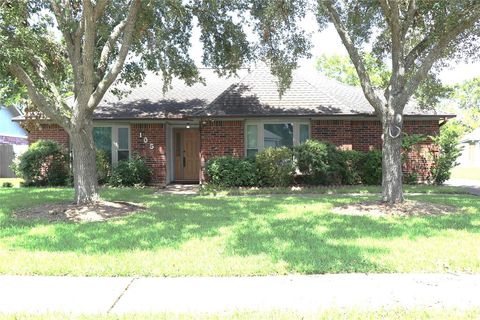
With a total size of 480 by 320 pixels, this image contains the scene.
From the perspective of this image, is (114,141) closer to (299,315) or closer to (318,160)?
(318,160)

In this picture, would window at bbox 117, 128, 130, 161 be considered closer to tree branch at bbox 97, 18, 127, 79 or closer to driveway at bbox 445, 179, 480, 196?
tree branch at bbox 97, 18, 127, 79

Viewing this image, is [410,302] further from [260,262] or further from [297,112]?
[297,112]

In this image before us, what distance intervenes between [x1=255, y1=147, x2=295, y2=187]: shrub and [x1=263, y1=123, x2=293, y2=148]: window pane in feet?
4.07

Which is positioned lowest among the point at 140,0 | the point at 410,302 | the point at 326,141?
the point at 410,302

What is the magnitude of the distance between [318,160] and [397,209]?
5268 mm

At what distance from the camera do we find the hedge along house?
1573 centimetres

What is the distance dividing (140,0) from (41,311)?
288 inches

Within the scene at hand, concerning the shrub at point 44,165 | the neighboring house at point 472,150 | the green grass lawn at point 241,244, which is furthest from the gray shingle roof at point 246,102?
the neighboring house at point 472,150

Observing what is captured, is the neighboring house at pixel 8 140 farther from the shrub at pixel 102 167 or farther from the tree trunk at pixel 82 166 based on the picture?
the tree trunk at pixel 82 166

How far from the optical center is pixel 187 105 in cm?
1739

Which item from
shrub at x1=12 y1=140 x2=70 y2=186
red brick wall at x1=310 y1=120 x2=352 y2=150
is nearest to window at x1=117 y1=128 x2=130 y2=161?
shrub at x1=12 y1=140 x2=70 y2=186

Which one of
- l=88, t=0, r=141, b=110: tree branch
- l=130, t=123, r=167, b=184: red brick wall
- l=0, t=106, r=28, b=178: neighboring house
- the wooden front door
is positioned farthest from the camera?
l=0, t=106, r=28, b=178: neighboring house

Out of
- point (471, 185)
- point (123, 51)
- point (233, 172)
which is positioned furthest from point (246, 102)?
point (471, 185)

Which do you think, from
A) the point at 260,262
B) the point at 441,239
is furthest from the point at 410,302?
the point at 441,239
